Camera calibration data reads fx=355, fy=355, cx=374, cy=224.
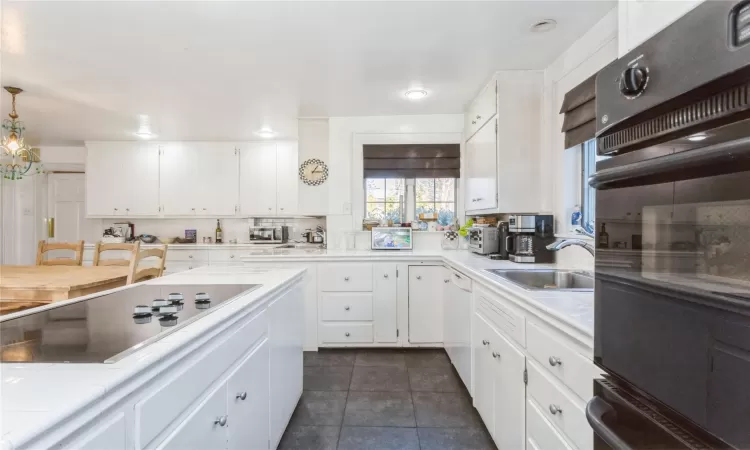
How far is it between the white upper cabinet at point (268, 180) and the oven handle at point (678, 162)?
4.34 m

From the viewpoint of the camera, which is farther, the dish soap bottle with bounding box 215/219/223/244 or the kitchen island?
the dish soap bottle with bounding box 215/219/223/244

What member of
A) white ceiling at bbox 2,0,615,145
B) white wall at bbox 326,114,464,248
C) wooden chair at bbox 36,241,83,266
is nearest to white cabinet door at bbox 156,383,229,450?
white ceiling at bbox 2,0,615,145

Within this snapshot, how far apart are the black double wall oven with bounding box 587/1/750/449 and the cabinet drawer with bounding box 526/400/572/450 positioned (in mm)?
466

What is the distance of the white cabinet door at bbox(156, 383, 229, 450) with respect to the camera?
0.85 metres

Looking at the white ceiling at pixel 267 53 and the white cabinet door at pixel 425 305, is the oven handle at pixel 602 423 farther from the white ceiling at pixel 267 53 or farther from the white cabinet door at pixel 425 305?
the white cabinet door at pixel 425 305

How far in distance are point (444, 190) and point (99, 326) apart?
11.0ft

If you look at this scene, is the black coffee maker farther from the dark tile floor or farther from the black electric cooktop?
the black electric cooktop

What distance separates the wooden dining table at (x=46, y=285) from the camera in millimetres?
2299

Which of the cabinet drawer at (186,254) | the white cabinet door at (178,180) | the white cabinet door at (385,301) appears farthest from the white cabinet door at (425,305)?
the white cabinet door at (178,180)

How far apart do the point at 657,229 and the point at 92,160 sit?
5.90 meters

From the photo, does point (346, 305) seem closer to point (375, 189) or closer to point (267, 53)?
point (375, 189)

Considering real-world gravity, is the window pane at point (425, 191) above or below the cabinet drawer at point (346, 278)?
above

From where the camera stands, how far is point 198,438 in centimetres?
94

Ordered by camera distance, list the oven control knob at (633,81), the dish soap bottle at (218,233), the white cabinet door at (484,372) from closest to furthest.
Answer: the oven control knob at (633,81), the white cabinet door at (484,372), the dish soap bottle at (218,233)
